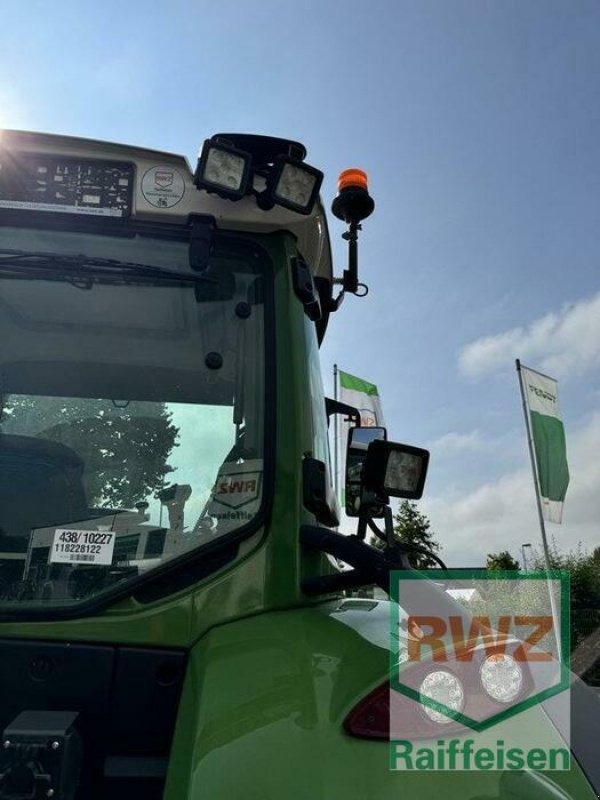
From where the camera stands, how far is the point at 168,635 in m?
1.61

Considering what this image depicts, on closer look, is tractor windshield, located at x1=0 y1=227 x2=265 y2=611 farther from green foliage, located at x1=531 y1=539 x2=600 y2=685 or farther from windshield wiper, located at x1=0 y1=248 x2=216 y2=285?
green foliage, located at x1=531 y1=539 x2=600 y2=685

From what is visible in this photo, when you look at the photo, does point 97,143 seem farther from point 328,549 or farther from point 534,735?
point 534,735

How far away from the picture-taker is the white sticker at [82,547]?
165 centimetres

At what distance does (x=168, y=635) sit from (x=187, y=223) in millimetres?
1217

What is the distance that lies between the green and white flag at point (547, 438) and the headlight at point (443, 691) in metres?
10.3

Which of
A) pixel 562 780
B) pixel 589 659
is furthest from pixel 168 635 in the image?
pixel 589 659

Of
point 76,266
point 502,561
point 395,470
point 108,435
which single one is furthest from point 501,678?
point 502,561

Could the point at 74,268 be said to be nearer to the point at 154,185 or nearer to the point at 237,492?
the point at 154,185

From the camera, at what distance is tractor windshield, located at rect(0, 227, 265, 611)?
1681 millimetres

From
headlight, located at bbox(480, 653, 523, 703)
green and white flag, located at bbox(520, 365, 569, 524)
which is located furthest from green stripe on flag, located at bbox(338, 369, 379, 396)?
headlight, located at bbox(480, 653, 523, 703)

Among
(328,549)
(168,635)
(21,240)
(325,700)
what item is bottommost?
(325,700)

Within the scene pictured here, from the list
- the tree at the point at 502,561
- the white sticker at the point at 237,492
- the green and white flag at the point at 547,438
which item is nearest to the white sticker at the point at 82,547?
the white sticker at the point at 237,492

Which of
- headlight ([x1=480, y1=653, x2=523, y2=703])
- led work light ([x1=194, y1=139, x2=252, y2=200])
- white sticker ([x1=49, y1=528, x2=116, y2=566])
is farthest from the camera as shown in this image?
led work light ([x1=194, y1=139, x2=252, y2=200])

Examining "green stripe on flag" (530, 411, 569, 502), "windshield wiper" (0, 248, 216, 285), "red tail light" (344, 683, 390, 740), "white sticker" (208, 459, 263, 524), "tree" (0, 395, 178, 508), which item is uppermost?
"green stripe on flag" (530, 411, 569, 502)
